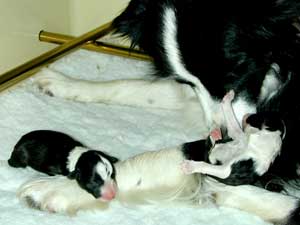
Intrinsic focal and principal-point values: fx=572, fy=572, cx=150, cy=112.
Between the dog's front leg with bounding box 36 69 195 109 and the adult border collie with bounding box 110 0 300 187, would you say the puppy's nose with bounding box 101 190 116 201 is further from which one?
the dog's front leg with bounding box 36 69 195 109

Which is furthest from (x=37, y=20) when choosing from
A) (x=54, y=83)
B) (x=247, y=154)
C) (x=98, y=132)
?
(x=247, y=154)

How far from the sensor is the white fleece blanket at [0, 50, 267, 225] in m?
1.53

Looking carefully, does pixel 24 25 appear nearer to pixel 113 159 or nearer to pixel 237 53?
pixel 113 159

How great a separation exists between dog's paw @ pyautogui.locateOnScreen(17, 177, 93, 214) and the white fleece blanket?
0.02 meters

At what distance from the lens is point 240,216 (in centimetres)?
157

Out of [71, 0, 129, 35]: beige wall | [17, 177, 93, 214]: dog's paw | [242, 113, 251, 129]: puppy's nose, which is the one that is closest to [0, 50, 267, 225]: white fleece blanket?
[17, 177, 93, 214]: dog's paw

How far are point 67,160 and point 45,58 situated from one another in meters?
0.56

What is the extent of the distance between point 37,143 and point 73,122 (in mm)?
343

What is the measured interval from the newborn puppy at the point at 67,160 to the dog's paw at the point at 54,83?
45 centimetres

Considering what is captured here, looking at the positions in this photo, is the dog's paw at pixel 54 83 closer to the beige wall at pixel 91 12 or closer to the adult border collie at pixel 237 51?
the adult border collie at pixel 237 51

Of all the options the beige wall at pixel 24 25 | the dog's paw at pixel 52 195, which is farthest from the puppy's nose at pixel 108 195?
the beige wall at pixel 24 25

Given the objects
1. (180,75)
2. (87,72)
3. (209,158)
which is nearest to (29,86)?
(87,72)

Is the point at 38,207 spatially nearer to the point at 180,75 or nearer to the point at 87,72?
the point at 180,75

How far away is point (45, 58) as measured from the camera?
2.03 meters
